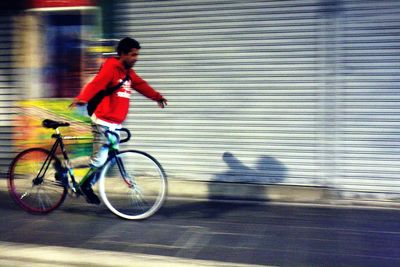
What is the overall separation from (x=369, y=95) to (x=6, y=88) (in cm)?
484

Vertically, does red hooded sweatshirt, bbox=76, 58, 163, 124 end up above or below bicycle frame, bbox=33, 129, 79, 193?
above

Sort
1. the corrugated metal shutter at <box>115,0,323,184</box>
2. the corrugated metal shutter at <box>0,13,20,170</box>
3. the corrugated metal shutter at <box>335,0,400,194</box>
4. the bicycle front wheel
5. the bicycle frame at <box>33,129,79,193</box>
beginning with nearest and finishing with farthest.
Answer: the bicycle front wheel < the bicycle frame at <box>33,129,79,193</box> < the corrugated metal shutter at <box>335,0,400,194</box> < the corrugated metal shutter at <box>115,0,323,184</box> < the corrugated metal shutter at <box>0,13,20,170</box>

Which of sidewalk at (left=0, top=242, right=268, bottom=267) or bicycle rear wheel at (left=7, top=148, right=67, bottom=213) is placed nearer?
sidewalk at (left=0, top=242, right=268, bottom=267)

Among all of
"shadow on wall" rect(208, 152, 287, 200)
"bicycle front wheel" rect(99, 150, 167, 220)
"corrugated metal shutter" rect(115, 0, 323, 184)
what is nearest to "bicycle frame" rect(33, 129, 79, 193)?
"bicycle front wheel" rect(99, 150, 167, 220)

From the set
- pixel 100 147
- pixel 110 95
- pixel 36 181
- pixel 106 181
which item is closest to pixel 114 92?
pixel 110 95

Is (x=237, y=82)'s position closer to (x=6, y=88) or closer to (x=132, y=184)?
(x=132, y=184)

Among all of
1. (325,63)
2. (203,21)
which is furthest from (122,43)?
(325,63)

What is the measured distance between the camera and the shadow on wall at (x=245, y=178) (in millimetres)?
6637

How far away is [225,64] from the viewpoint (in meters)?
6.68

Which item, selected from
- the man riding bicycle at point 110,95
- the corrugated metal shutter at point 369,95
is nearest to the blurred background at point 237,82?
the corrugated metal shutter at point 369,95

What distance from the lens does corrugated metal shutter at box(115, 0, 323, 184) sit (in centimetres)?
646

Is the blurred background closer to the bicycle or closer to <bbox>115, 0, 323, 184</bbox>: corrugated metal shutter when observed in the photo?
<bbox>115, 0, 323, 184</bbox>: corrugated metal shutter

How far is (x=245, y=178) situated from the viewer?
6742 millimetres

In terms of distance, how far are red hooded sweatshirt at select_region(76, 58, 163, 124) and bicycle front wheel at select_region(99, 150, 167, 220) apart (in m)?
0.43
